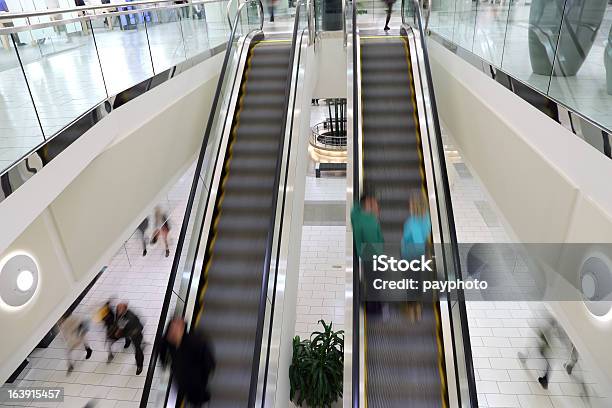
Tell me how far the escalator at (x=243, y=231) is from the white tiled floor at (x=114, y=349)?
10.1 feet

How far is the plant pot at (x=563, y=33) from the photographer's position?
387 centimetres

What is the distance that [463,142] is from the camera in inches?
290

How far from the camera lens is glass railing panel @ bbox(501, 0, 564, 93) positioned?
441cm

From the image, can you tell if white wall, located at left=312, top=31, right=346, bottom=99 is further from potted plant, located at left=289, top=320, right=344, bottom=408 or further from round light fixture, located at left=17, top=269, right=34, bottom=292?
round light fixture, located at left=17, top=269, right=34, bottom=292

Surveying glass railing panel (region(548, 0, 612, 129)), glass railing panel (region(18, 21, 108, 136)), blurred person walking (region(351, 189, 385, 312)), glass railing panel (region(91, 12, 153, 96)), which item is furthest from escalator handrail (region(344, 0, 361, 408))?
glass railing panel (region(18, 21, 108, 136))

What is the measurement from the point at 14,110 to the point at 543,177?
4.95 meters

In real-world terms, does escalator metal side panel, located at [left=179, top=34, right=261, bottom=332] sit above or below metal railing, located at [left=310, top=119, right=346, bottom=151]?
above

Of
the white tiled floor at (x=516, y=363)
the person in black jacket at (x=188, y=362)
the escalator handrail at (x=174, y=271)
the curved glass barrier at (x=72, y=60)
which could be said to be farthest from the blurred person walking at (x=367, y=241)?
the curved glass barrier at (x=72, y=60)

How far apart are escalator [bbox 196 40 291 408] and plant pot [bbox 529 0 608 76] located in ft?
10.9

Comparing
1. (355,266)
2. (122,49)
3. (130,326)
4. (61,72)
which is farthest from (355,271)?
(130,326)

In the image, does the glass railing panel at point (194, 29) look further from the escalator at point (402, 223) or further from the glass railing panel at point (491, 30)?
the glass railing panel at point (491, 30)

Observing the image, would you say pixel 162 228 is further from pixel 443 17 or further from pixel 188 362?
pixel 443 17

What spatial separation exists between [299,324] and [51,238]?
18.4 feet

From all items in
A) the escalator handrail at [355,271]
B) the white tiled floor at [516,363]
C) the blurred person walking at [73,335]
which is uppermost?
the escalator handrail at [355,271]
